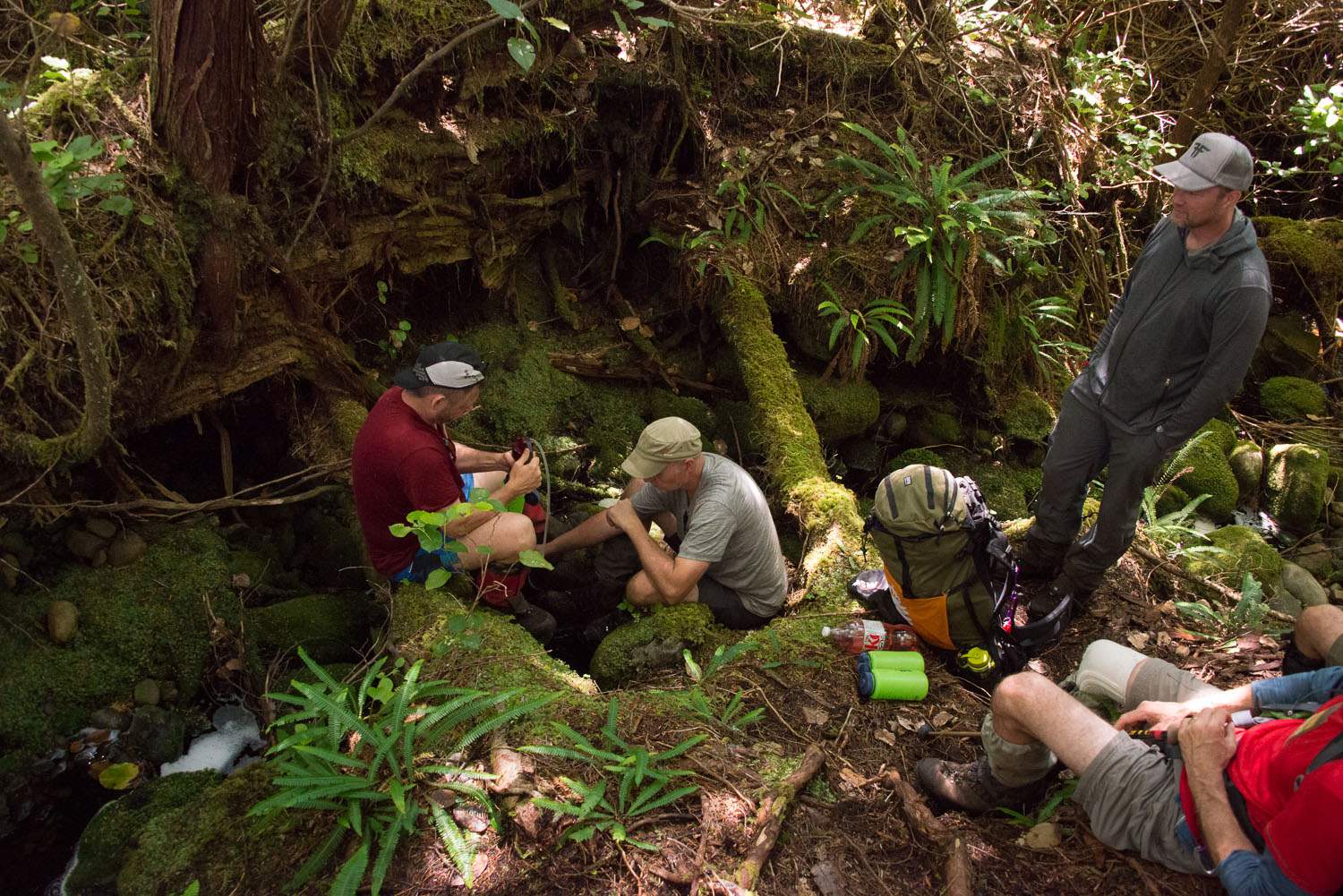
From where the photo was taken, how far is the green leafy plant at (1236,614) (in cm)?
426

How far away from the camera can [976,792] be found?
3090mm

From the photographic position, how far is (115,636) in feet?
13.1

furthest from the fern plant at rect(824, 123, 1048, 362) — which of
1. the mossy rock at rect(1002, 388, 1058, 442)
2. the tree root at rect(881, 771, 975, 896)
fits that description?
the tree root at rect(881, 771, 975, 896)

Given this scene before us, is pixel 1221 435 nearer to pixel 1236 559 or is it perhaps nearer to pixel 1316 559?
pixel 1316 559

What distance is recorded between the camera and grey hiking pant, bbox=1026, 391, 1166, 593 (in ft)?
13.4

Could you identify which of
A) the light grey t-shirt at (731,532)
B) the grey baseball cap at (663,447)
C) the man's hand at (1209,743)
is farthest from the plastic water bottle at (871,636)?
the man's hand at (1209,743)

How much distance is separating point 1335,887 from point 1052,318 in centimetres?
550

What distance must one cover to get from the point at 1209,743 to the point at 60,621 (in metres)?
5.21

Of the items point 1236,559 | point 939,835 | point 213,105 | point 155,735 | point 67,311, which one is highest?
point 213,105

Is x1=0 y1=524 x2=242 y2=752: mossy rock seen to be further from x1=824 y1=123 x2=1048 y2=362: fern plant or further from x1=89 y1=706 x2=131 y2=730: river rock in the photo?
x1=824 y1=123 x2=1048 y2=362: fern plant

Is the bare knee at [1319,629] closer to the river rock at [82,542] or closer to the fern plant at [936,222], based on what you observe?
the fern plant at [936,222]

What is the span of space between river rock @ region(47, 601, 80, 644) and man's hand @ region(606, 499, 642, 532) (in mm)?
2892

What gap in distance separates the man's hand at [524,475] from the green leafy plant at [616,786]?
1578 mm

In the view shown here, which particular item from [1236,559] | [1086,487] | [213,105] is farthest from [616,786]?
[1236,559]
